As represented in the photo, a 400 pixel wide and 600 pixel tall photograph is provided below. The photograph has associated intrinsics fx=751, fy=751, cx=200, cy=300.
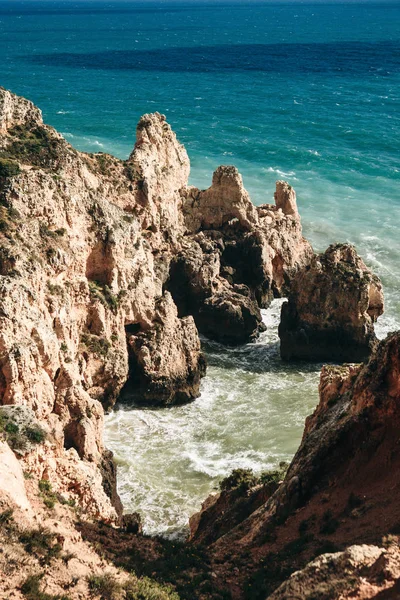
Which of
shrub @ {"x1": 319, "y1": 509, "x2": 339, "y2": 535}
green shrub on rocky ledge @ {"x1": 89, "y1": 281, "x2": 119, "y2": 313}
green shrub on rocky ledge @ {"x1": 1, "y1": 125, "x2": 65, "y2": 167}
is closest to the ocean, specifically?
green shrub on rocky ledge @ {"x1": 89, "y1": 281, "x2": 119, "y2": 313}

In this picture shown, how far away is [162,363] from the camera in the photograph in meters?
47.6

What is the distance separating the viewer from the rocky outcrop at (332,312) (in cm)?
5353

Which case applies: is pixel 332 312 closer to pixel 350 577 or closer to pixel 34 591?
pixel 350 577

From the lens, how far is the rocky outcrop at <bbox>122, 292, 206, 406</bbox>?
155 feet

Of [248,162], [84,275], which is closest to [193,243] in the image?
[84,275]

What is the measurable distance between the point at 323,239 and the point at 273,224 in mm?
14813

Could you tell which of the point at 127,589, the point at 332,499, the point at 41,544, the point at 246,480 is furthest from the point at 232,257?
the point at 127,589

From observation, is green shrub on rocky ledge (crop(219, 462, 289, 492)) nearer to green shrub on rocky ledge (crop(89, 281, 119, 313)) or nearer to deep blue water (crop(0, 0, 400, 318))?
green shrub on rocky ledge (crop(89, 281, 119, 313))

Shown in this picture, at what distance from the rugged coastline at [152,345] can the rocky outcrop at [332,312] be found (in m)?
0.10

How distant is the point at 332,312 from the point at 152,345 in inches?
560

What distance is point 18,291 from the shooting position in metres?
36.0

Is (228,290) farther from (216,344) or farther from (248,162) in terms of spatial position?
(248,162)

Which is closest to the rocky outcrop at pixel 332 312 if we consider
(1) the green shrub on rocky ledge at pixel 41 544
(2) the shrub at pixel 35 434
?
(2) the shrub at pixel 35 434

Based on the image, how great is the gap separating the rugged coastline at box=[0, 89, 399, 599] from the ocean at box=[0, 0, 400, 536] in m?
3.08
